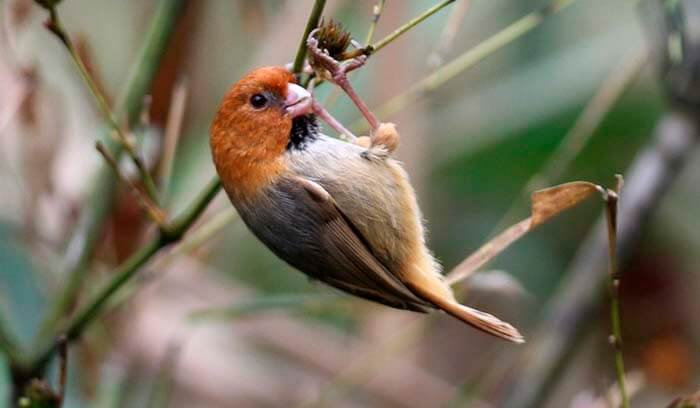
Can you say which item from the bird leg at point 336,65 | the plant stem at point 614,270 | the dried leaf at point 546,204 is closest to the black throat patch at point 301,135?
the bird leg at point 336,65

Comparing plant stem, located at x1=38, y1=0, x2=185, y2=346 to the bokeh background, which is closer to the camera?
plant stem, located at x1=38, y1=0, x2=185, y2=346

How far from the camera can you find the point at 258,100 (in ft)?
4.24

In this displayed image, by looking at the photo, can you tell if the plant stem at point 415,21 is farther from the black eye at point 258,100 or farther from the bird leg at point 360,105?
the black eye at point 258,100

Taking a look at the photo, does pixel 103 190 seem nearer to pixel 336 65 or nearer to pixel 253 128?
pixel 253 128

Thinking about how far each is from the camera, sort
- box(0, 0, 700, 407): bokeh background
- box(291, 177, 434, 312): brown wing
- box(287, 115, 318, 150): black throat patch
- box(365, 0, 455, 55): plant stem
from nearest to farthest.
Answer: box(365, 0, 455, 55): plant stem
box(291, 177, 434, 312): brown wing
box(287, 115, 318, 150): black throat patch
box(0, 0, 700, 407): bokeh background

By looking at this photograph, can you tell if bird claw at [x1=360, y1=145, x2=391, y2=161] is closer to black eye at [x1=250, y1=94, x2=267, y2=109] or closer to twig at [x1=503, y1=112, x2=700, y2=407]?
black eye at [x1=250, y1=94, x2=267, y2=109]

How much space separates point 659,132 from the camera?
1.84 meters

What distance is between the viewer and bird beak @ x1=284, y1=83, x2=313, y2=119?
1236mm

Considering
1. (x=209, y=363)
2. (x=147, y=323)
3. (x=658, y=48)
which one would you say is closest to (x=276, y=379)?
(x=209, y=363)

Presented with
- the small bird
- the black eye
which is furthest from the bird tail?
the black eye

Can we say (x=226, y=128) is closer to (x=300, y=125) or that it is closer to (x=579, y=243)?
(x=300, y=125)

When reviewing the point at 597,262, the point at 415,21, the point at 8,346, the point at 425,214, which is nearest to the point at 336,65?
the point at 415,21

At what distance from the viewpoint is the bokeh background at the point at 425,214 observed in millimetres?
2020

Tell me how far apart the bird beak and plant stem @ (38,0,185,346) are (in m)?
0.20
